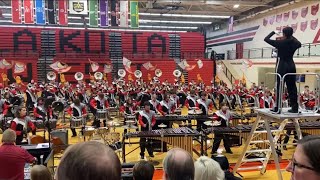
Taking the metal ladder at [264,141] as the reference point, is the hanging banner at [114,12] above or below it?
above

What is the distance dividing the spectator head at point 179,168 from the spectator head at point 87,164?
1486 millimetres

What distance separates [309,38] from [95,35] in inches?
759

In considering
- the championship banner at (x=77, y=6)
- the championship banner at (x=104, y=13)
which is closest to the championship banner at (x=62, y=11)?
the championship banner at (x=77, y=6)

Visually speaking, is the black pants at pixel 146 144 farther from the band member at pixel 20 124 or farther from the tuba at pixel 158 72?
the tuba at pixel 158 72

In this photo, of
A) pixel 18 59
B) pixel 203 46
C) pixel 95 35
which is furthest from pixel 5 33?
pixel 203 46

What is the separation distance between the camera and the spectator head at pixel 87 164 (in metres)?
1.32

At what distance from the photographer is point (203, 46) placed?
34500mm

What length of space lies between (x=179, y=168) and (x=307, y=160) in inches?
49.1

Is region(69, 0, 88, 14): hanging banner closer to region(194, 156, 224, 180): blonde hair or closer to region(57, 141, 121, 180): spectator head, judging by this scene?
region(194, 156, 224, 180): blonde hair

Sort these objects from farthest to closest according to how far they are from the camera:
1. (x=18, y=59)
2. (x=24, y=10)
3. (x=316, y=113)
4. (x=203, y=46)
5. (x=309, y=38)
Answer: (x=203, y=46) < (x=18, y=59) < (x=309, y=38) < (x=24, y=10) < (x=316, y=113)

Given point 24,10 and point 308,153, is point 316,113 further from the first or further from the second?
point 24,10

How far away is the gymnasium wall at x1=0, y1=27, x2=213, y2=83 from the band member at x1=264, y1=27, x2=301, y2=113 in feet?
81.4

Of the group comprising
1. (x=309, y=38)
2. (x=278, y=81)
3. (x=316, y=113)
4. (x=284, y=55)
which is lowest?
(x=316, y=113)

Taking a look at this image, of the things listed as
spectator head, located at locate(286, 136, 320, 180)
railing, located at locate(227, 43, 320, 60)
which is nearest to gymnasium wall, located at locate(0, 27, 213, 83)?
railing, located at locate(227, 43, 320, 60)
